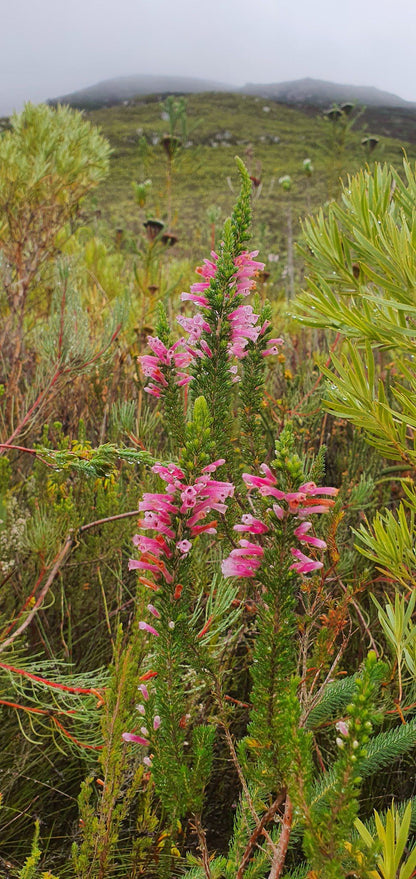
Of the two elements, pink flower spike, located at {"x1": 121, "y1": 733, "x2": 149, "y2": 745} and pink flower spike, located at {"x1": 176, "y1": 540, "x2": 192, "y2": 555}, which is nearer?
pink flower spike, located at {"x1": 176, "y1": 540, "x2": 192, "y2": 555}

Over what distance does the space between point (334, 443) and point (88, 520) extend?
1257mm

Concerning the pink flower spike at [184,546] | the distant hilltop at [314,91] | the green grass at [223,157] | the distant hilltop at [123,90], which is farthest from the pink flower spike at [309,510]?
the distant hilltop at [314,91]

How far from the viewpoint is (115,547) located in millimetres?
1584

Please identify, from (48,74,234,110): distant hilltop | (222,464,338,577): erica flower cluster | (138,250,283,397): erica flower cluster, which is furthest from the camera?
(48,74,234,110): distant hilltop

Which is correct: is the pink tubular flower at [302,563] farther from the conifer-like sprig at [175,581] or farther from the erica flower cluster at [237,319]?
the erica flower cluster at [237,319]

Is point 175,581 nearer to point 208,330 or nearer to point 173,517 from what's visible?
point 173,517

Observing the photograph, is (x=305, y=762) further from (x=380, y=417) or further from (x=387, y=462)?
(x=387, y=462)

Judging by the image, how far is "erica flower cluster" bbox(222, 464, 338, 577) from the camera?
55cm

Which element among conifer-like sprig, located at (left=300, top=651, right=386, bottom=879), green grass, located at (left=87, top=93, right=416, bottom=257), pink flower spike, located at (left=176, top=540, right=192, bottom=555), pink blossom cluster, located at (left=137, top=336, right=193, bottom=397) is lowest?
conifer-like sprig, located at (left=300, top=651, right=386, bottom=879)

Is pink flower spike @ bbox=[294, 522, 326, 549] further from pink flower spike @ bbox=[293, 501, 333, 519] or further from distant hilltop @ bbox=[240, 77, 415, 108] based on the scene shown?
distant hilltop @ bbox=[240, 77, 415, 108]

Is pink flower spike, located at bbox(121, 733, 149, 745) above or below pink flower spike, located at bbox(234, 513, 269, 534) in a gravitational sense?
below

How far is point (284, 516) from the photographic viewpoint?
1.81 ft

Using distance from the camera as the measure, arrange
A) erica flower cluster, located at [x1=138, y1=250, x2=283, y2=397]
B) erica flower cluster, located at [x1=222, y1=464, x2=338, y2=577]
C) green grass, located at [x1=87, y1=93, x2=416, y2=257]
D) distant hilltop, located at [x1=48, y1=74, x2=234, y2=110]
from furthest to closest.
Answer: distant hilltop, located at [x1=48, y1=74, x2=234, y2=110] → green grass, located at [x1=87, y1=93, x2=416, y2=257] → erica flower cluster, located at [x1=138, y1=250, x2=283, y2=397] → erica flower cluster, located at [x1=222, y1=464, x2=338, y2=577]

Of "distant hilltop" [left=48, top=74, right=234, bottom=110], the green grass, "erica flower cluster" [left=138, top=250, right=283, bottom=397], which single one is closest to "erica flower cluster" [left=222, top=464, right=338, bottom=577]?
"erica flower cluster" [left=138, top=250, right=283, bottom=397]
